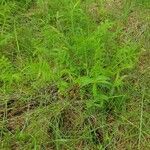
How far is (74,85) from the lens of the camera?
8.33 ft

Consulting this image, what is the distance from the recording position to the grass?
2.36 m

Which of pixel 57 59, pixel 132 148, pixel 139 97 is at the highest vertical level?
pixel 57 59

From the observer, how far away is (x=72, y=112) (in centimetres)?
245

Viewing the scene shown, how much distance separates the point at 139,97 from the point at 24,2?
53.7 inches

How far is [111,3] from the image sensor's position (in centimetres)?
327

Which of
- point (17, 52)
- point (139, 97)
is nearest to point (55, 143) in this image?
point (139, 97)

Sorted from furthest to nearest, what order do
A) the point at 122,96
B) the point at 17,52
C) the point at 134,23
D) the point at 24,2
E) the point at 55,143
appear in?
the point at 24,2 < the point at 134,23 < the point at 17,52 < the point at 122,96 < the point at 55,143

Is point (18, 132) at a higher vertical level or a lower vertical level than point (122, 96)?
lower

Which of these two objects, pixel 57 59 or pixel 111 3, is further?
pixel 111 3

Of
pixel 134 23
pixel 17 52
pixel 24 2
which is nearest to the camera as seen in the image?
pixel 17 52

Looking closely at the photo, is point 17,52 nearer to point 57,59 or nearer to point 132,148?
point 57,59

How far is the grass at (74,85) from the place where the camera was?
236 centimetres

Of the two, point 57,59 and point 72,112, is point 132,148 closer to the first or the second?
A: point 72,112

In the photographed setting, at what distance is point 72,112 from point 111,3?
1.21 m
